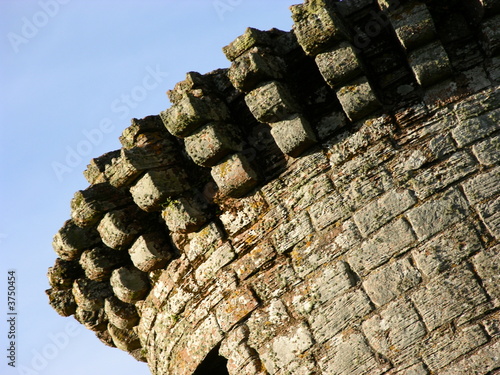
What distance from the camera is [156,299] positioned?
5.49 metres

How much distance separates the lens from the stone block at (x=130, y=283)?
217 inches

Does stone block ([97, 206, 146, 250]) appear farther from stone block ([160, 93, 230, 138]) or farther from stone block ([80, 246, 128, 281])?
stone block ([160, 93, 230, 138])

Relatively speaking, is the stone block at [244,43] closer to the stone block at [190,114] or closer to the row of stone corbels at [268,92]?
the row of stone corbels at [268,92]

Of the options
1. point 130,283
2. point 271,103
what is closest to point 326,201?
point 271,103

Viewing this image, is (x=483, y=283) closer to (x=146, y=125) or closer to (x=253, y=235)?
(x=253, y=235)

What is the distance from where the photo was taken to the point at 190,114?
16.1 ft

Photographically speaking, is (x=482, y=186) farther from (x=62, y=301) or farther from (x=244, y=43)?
(x=62, y=301)

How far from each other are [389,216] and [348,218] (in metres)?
0.31

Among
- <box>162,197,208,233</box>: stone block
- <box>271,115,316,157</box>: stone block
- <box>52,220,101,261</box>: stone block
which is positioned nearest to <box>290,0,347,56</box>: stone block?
<box>271,115,316,157</box>: stone block

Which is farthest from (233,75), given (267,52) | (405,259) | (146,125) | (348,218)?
(405,259)

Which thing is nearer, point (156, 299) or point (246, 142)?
point (246, 142)

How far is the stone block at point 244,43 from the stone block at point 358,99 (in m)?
0.79

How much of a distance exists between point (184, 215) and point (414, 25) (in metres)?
2.38

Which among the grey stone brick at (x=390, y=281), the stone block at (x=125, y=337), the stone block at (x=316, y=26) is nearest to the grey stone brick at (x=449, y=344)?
the grey stone brick at (x=390, y=281)
